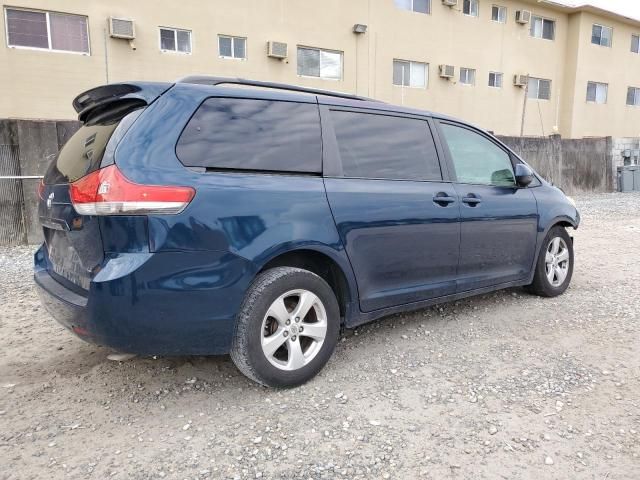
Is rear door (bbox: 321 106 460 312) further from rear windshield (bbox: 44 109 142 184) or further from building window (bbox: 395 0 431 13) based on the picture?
building window (bbox: 395 0 431 13)

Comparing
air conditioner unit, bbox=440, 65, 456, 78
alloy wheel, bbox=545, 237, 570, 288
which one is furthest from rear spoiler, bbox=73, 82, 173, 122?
air conditioner unit, bbox=440, 65, 456, 78

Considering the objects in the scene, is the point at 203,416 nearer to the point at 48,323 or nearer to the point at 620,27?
the point at 48,323

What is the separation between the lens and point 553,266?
4738 millimetres

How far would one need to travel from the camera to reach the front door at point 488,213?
3.86 m

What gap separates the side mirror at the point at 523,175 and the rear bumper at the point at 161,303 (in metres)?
2.81

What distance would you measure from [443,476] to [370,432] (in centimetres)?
45

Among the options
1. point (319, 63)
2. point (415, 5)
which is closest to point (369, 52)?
point (319, 63)

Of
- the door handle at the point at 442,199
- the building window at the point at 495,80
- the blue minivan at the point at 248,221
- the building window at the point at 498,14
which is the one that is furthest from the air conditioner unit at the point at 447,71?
the door handle at the point at 442,199

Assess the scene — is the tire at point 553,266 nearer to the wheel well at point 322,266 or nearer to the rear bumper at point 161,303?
the wheel well at point 322,266

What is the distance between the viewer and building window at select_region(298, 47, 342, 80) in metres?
14.9

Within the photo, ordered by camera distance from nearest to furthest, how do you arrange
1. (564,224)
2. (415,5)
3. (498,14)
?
1. (564,224)
2. (415,5)
3. (498,14)

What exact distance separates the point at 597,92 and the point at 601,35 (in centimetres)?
258

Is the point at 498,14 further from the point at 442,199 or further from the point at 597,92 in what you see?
the point at 442,199

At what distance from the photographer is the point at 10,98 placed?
11.3 m
